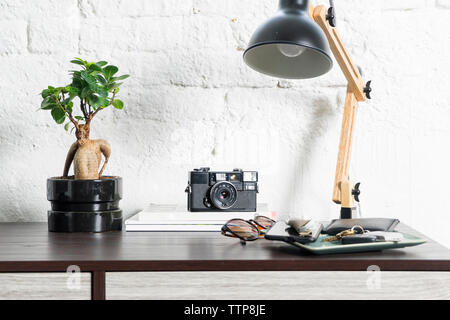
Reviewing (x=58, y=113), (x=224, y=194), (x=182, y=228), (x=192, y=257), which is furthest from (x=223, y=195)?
(x=58, y=113)

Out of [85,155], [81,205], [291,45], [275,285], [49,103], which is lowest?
[275,285]

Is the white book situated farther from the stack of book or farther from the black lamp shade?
the black lamp shade

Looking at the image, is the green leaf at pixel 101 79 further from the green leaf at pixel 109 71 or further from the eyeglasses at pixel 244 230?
the eyeglasses at pixel 244 230

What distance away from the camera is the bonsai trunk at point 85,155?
3.41 feet

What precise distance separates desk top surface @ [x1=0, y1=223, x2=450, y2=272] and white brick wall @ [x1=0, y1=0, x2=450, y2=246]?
0.40 m

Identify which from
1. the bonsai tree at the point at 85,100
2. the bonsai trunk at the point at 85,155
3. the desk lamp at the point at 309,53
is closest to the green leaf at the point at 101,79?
the bonsai tree at the point at 85,100

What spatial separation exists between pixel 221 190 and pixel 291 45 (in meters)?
0.37

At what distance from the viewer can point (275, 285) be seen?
0.76 metres

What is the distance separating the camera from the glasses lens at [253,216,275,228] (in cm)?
99

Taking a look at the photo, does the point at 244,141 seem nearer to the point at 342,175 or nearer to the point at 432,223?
the point at 342,175

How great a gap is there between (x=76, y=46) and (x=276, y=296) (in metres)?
0.92

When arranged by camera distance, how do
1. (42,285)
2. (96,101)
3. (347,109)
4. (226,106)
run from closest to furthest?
(42,285) < (96,101) < (347,109) < (226,106)

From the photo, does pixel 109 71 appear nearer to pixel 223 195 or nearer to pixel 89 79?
pixel 89 79

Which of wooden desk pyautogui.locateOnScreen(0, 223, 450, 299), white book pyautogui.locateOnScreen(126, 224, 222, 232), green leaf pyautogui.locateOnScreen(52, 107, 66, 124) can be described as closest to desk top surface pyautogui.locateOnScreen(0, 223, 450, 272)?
wooden desk pyautogui.locateOnScreen(0, 223, 450, 299)
